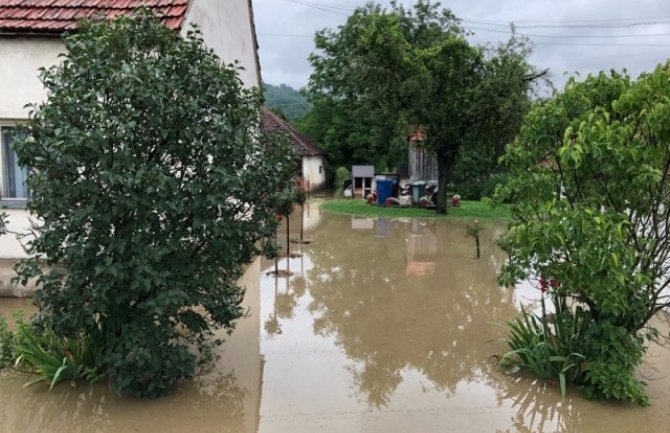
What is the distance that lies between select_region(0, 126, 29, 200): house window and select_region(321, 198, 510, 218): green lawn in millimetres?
14290

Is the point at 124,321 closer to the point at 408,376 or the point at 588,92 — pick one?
the point at 408,376

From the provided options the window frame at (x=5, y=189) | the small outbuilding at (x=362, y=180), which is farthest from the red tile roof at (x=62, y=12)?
the small outbuilding at (x=362, y=180)

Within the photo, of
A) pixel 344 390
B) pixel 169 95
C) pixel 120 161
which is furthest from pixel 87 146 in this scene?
pixel 344 390

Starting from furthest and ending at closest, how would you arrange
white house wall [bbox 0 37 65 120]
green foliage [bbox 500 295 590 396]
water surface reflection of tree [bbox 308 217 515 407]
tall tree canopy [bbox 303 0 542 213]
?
tall tree canopy [bbox 303 0 542 213], white house wall [bbox 0 37 65 120], water surface reflection of tree [bbox 308 217 515 407], green foliage [bbox 500 295 590 396]

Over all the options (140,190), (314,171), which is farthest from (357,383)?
(314,171)

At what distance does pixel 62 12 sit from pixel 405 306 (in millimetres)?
7642

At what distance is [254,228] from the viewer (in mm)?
6121

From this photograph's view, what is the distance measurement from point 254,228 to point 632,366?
14.2 ft

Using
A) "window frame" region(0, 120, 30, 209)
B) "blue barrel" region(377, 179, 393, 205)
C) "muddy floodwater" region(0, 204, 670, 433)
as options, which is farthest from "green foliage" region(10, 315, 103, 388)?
"blue barrel" region(377, 179, 393, 205)

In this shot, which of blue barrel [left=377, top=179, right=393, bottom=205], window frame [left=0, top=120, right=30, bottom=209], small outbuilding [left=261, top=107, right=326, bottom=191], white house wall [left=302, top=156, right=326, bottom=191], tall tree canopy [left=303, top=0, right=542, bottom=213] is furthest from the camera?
white house wall [left=302, top=156, right=326, bottom=191]

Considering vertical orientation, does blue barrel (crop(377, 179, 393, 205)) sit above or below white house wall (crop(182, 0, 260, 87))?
below

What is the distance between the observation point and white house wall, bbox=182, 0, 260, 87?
10.4 metres

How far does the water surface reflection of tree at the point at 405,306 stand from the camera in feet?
23.3

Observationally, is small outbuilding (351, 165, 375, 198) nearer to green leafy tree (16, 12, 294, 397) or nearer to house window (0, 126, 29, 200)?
house window (0, 126, 29, 200)
